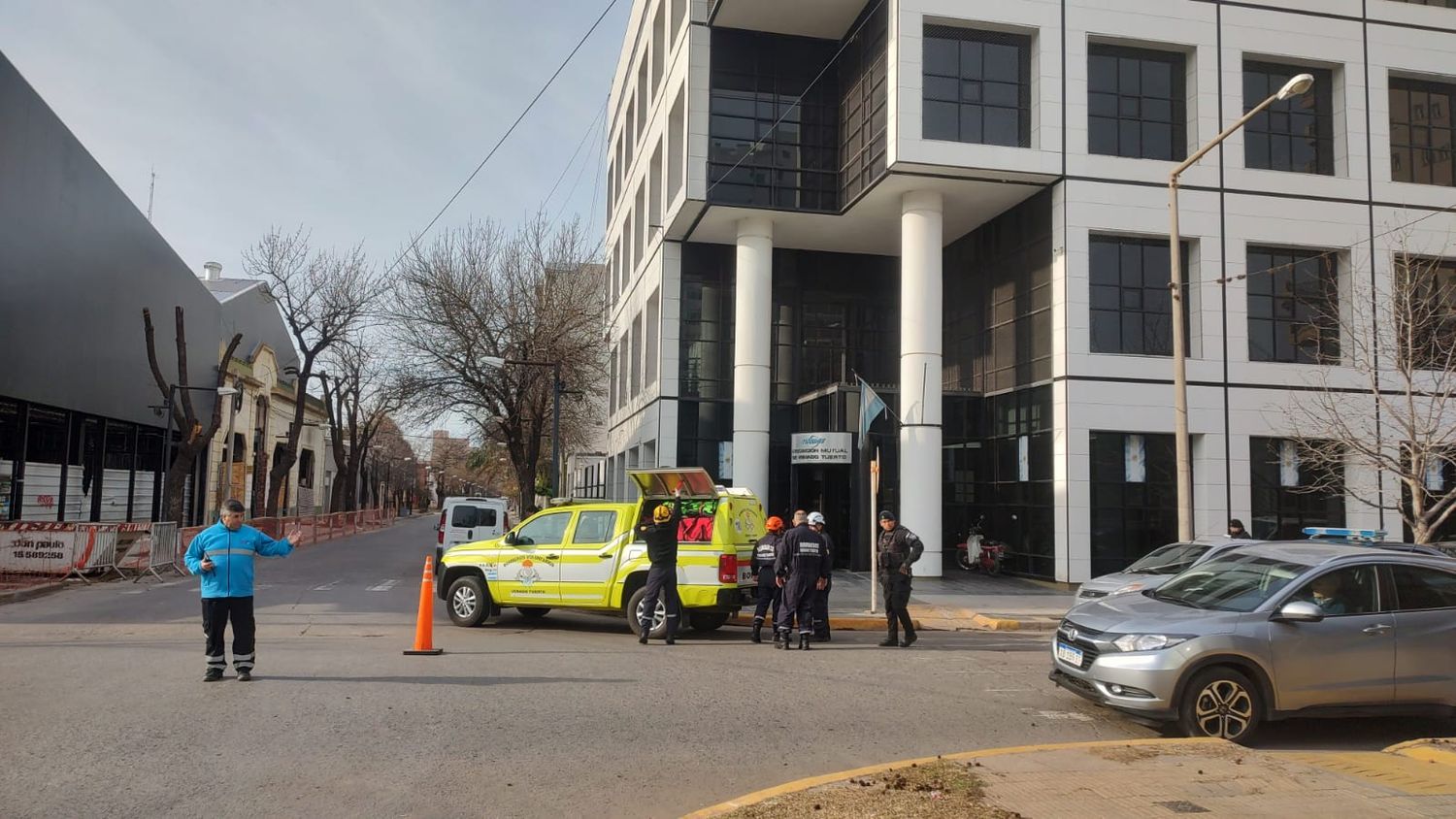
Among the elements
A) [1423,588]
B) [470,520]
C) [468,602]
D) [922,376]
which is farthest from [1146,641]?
[470,520]

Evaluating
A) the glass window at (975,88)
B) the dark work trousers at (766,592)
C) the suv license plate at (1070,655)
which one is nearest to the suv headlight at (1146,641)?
the suv license plate at (1070,655)

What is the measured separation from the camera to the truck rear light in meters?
12.6

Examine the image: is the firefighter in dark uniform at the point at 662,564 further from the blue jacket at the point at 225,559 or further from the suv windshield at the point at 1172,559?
the suv windshield at the point at 1172,559

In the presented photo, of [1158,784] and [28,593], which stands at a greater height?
[1158,784]

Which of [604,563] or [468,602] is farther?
[468,602]

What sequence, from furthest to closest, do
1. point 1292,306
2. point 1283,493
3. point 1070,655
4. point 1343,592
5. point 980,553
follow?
1. point 980,553
2. point 1292,306
3. point 1283,493
4. point 1070,655
5. point 1343,592

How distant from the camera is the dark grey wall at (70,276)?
2283 cm

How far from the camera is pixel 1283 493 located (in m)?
22.4

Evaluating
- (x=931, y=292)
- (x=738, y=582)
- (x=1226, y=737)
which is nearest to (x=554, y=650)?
(x=738, y=582)

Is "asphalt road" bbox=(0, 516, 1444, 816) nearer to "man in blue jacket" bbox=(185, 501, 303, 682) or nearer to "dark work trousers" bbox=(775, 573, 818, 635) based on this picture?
"man in blue jacket" bbox=(185, 501, 303, 682)

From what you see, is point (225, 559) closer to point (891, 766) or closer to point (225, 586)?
point (225, 586)

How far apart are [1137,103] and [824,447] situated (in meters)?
11.2

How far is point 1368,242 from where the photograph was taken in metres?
23.3

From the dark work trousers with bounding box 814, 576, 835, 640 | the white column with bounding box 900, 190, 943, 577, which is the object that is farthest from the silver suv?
the white column with bounding box 900, 190, 943, 577
